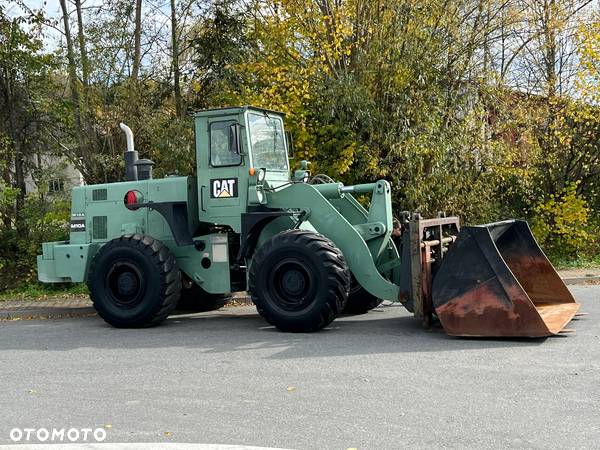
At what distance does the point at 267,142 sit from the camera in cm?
1055

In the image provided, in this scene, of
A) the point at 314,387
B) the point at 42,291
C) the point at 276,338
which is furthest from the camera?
the point at 42,291

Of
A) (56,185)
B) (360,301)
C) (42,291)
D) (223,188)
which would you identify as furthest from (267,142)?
(56,185)

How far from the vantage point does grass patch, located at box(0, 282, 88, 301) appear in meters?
14.0

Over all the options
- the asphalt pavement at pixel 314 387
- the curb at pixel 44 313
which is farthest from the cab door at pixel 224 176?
the curb at pixel 44 313

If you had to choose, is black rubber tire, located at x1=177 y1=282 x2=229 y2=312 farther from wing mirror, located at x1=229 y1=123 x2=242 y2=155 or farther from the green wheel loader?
wing mirror, located at x1=229 y1=123 x2=242 y2=155

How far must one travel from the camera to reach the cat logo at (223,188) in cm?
1016

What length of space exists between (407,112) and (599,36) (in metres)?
5.11

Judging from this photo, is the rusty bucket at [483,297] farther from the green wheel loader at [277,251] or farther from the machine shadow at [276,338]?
the machine shadow at [276,338]

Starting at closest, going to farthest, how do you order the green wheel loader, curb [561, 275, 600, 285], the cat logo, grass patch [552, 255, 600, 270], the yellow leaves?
the green wheel loader < the cat logo < curb [561, 275, 600, 285] < grass patch [552, 255, 600, 270] < the yellow leaves

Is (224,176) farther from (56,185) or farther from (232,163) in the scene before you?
(56,185)

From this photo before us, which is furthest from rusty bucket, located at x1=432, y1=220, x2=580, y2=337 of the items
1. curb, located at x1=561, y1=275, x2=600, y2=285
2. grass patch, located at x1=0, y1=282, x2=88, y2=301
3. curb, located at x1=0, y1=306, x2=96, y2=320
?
grass patch, located at x1=0, y1=282, x2=88, y2=301

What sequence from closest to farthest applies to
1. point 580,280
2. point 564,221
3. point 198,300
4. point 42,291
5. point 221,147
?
point 221,147, point 198,300, point 580,280, point 42,291, point 564,221

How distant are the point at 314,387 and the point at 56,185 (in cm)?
1158

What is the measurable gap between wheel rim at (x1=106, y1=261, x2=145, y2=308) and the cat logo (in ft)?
4.90
